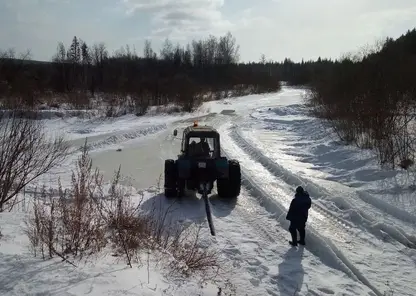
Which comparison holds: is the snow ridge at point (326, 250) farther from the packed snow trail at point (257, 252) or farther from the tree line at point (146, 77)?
the tree line at point (146, 77)

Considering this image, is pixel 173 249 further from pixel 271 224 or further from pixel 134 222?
pixel 271 224

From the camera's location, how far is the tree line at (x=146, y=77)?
3828 centimetres

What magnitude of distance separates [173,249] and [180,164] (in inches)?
145

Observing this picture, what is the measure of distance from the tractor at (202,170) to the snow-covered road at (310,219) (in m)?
0.36

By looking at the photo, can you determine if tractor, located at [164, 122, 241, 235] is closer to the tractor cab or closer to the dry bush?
the tractor cab

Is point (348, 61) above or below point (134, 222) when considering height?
above

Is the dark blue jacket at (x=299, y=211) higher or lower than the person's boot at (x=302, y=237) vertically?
higher

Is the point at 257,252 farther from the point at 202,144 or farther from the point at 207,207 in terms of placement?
the point at 202,144

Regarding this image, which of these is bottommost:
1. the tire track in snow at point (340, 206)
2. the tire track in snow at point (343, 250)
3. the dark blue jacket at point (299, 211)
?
the tire track in snow at point (343, 250)

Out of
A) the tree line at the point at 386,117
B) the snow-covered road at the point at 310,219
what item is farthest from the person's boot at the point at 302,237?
the tree line at the point at 386,117

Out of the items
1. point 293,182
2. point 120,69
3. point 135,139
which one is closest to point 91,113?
point 135,139

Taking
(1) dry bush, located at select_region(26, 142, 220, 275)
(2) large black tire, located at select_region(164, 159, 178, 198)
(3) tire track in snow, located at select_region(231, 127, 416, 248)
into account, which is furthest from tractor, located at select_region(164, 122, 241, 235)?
(1) dry bush, located at select_region(26, 142, 220, 275)

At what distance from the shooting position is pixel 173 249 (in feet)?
20.4

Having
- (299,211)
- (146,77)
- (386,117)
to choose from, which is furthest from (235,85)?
(299,211)
